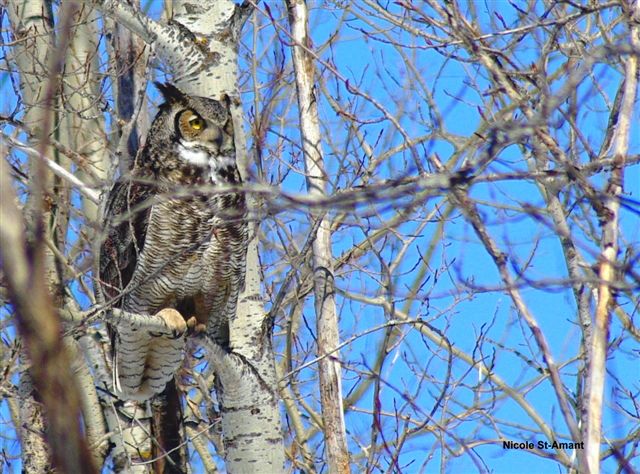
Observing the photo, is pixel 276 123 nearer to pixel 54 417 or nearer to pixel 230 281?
pixel 230 281

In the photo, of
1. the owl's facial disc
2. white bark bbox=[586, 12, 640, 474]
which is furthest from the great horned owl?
white bark bbox=[586, 12, 640, 474]

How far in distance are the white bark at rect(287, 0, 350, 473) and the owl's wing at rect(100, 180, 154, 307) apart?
2.30 ft

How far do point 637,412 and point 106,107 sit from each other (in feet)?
10.0

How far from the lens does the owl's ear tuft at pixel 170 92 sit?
3941 millimetres

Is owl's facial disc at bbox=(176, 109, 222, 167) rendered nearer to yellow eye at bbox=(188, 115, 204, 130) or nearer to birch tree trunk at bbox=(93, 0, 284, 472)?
yellow eye at bbox=(188, 115, 204, 130)

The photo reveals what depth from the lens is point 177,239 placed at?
3869 millimetres

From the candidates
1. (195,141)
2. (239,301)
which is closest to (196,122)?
(195,141)

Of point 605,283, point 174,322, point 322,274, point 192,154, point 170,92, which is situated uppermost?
point 170,92

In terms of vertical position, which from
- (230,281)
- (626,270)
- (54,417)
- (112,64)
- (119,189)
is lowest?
(54,417)

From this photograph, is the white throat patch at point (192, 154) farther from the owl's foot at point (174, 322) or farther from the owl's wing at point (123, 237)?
the owl's foot at point (174, 322)

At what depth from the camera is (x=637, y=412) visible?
180 inches

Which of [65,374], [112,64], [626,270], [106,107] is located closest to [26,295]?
[65,374]

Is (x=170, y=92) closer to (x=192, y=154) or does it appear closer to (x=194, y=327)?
(x=192, y=154)

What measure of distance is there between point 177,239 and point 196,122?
0.51 meters
